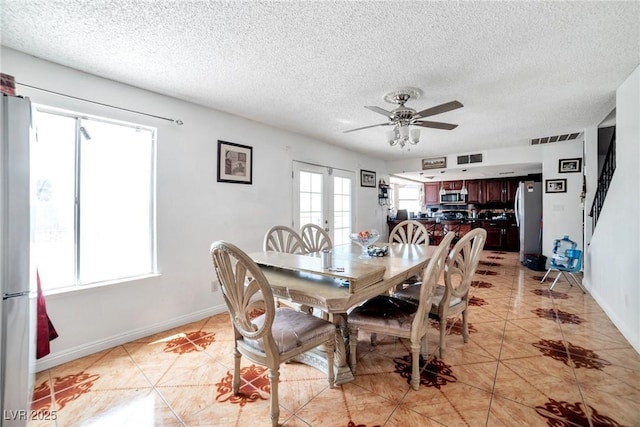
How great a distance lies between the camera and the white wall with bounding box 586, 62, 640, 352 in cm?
224

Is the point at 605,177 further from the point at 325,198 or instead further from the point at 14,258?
the point at 14,258

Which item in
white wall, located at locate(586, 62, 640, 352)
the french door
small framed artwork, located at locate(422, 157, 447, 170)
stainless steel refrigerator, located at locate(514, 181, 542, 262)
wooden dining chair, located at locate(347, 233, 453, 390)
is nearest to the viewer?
wooden dining chair, located at locate(347, 233, 453, 390)

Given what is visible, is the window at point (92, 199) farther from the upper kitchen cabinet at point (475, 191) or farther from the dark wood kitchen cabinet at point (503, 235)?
the upper kitchen cabinet at point (475, 191)

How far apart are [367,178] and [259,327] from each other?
4.68 meters

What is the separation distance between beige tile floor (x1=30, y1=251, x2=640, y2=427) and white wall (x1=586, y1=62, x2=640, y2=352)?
0.26m

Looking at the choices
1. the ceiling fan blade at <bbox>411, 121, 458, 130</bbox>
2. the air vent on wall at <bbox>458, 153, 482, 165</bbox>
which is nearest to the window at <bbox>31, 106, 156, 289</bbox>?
the ceiling fan blade at <bbox>411, 121, 458, 130</bbox>

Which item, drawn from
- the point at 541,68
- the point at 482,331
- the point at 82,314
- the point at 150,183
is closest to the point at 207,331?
the point at 82,314

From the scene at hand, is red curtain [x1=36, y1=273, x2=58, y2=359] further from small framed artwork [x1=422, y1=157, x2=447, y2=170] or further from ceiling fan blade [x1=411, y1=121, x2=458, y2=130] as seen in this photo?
small framed artwork [x1=422, y1=157, x2=447, y2=170]

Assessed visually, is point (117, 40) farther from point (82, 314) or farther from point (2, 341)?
point (82, 314)

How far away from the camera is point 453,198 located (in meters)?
8.36

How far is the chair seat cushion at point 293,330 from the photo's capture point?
152 cm

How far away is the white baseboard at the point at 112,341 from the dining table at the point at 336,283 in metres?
1.35

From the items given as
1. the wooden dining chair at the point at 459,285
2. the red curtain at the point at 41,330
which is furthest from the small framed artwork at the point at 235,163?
the wooden dining chair at the point at 459,285

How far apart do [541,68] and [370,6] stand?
5.41ft
